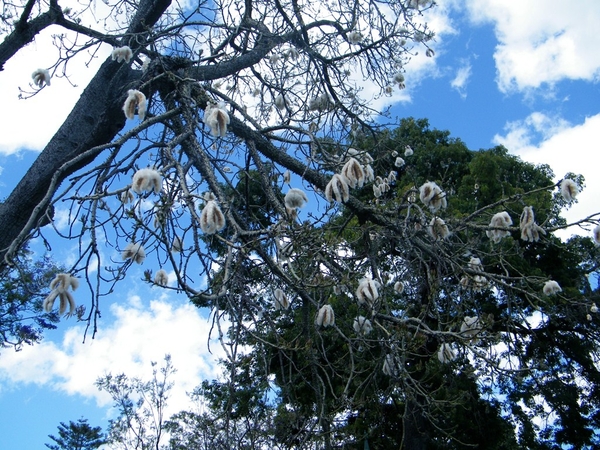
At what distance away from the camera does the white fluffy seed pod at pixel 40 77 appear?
323cm

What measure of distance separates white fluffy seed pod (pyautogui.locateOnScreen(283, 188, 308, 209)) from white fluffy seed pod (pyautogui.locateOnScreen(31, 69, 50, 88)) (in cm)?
172

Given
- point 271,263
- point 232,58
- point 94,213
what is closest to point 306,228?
point 271,263

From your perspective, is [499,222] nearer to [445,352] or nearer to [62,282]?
[445,352]

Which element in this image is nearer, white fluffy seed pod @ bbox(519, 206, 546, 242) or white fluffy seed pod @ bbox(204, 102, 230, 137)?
white fluffy seed pod @ bbox(204, 102, 230, 137)

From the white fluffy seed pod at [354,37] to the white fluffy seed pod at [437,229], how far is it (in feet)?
6.72

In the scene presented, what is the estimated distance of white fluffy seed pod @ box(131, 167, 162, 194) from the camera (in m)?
2.18

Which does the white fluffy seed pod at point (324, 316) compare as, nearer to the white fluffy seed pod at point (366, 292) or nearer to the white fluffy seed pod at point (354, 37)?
the white fluffy seed pod at point (366, 292)

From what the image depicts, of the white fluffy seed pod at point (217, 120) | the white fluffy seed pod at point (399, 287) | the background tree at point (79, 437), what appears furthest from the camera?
the background tree at point (79, 437)

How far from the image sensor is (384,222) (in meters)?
3.37

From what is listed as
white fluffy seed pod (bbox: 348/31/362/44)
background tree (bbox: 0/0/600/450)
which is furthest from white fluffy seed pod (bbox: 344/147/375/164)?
white fluffy seed pod (bbox: 348/31/362/44)

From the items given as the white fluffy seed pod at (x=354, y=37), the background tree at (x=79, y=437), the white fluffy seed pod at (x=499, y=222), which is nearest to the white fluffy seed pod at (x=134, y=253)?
the white fluffy seed pod at (x=499, y=222)

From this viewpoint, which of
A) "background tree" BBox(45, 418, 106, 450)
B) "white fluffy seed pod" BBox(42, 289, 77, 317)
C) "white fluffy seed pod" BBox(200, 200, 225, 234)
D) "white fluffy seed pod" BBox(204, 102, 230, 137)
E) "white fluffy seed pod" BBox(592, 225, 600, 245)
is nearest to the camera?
"white fluffy seed pod" BBox(200, 200, 225, 234)

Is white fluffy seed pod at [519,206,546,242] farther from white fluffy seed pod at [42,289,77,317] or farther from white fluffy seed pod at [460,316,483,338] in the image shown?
white fluffy seed pod at [42,289,77,317]

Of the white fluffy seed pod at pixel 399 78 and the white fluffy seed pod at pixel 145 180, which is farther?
the white fluffy seed pod at pixel 399 78
